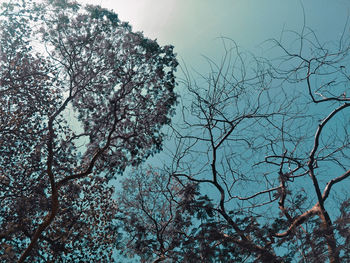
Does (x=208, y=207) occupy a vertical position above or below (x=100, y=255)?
below

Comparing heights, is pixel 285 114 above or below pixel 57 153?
below

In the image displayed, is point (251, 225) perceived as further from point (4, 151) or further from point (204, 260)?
point (4, 151)

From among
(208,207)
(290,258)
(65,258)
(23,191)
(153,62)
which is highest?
(153,62)

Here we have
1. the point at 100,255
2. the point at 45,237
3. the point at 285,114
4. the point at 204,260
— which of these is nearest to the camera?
the point at 204,260

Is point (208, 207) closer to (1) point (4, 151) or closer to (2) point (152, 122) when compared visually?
(2) point (152, 122)

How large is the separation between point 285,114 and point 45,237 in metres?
7.33

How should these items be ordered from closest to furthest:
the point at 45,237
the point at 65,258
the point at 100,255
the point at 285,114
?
1. the point at 285,114
2. the point at 45,237
3. the point at 65,258
4. the point at 100,255

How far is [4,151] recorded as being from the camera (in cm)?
875

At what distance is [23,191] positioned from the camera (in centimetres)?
890

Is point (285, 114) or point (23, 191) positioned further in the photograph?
point (23, 191)

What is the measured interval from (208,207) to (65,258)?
552 centimetres

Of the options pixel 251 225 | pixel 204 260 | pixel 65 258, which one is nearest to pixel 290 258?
pixel 251 225

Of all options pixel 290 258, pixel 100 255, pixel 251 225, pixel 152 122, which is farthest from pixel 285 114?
pixel 100 255

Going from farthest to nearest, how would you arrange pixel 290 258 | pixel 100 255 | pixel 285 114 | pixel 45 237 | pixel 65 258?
pixel 100 255
pixel 65 258
pixel 45 237
pixel 285 114
pixel 290 258
